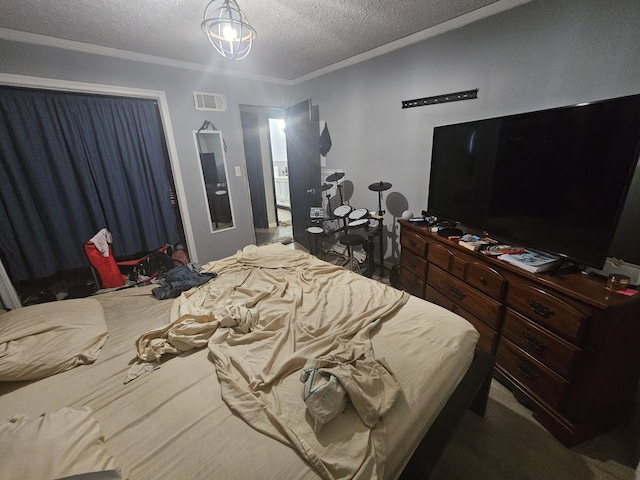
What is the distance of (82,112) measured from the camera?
2.52 m

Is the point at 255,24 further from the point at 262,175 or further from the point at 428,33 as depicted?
the point at 262,175

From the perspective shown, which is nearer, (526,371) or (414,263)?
(526,371)

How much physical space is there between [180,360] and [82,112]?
9.22ft

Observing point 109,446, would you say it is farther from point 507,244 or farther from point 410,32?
point 410,32

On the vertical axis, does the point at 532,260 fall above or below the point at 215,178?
below

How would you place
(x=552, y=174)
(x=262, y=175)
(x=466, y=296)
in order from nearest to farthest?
(x=552, y=174)
(x=466, y=296)
(x=262, y=175)

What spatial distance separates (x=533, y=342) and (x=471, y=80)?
2.07m

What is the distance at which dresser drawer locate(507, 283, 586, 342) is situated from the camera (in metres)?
1.23

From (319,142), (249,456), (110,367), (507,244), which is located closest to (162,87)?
(319,142)

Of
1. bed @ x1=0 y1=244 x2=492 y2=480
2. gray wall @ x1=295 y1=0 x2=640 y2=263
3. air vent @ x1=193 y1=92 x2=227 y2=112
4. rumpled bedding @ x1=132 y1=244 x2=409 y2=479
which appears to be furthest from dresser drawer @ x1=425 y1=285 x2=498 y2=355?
air vent @ x1=193 y1=92 x2=227 y2=112

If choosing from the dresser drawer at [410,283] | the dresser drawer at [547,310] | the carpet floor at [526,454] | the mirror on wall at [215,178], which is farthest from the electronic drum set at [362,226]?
the carpet floor at [526,454]

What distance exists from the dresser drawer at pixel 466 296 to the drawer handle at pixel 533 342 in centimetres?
18

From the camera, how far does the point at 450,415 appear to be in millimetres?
1125

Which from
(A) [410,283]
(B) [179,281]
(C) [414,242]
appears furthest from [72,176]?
(A) [410,283]
